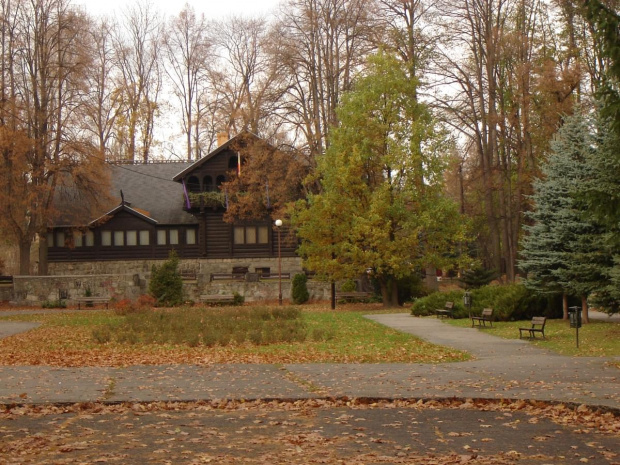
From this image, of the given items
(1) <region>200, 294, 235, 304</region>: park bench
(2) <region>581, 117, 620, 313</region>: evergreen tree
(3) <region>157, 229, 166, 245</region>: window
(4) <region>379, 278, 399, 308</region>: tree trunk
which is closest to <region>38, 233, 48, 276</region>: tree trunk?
(3) <region>157, 229, 166, 245</region>: window

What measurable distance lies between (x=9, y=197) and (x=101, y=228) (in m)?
11.0

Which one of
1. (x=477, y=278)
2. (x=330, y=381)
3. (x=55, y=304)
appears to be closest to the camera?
(x=330, y=381)

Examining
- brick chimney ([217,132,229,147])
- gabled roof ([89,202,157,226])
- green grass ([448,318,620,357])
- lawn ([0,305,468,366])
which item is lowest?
green grass ([448,318,620,357])

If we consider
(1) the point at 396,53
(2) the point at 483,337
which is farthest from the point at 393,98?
(2) the point at 483,337

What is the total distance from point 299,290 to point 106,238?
16.2 metres

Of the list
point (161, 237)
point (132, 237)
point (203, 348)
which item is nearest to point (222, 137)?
point (161, 237)

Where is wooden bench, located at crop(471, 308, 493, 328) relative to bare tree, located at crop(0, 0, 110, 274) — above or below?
below

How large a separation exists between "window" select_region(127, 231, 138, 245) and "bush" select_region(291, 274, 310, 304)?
1405 centimetres

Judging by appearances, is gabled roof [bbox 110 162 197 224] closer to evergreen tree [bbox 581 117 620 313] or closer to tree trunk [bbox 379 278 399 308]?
tree trunk [bbox 379 278 399 308]

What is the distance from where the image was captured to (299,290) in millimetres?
40938

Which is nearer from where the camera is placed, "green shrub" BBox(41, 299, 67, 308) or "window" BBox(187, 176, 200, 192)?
"green shrub" BBox(41, 299, 67, 308)

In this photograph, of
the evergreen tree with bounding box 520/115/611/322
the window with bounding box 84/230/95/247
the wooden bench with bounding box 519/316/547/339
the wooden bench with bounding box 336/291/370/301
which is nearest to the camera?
the wooden bench with bounding box 519/316/547/339

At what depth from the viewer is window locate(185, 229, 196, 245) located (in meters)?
50.6

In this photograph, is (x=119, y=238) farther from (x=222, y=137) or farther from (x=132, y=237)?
(x=222, y=137)
